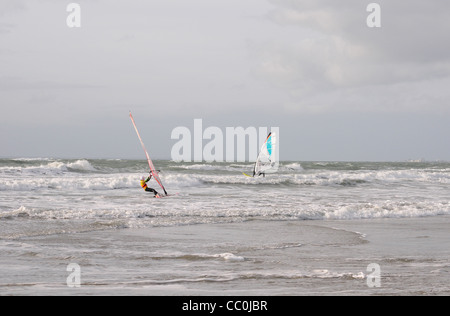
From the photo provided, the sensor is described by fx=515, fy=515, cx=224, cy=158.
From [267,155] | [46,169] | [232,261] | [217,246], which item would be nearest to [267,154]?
[267,155]

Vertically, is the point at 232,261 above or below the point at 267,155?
below

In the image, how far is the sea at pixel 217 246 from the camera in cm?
654

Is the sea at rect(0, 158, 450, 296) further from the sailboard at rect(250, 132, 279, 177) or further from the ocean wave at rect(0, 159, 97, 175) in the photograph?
the ocean wave at rect(0, 159, 97, 175)

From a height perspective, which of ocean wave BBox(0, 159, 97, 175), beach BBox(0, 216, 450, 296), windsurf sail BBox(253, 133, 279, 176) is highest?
windsurf sail BBox(253, 133, 279, 176)

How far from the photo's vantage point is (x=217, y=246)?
9.69 meters

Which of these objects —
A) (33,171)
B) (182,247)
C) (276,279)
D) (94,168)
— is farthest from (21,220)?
(94,168)

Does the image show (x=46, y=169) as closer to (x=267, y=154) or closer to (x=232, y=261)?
(x=267, y=154)

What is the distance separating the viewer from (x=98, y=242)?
9.97m

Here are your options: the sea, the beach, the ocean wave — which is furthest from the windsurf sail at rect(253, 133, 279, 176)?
the beach

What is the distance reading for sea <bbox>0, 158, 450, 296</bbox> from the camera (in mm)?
6543
